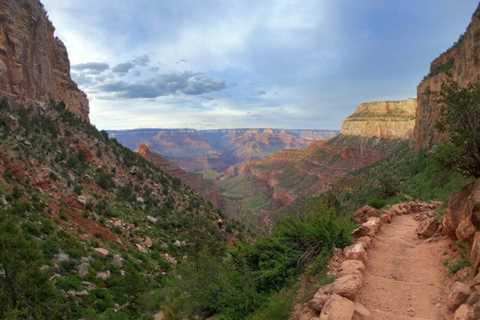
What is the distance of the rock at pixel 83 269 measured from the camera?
19.5 m

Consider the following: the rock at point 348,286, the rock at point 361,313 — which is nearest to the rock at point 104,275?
the rock at point 348,286

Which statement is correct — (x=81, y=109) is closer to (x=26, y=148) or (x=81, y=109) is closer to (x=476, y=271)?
(x=26, y=148)

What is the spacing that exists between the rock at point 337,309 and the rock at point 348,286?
0.36 metres

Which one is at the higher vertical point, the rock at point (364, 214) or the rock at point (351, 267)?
the rock at point (351, 267)

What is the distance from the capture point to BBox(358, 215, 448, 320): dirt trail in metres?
9.27

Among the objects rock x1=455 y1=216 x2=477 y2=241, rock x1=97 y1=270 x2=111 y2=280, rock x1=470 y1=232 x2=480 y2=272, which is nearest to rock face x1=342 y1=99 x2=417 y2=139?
rock x1=97 y1=270 x2=111 y2=280

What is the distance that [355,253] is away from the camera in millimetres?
12633

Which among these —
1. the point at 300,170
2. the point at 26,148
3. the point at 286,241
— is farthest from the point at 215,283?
the point at 300,170

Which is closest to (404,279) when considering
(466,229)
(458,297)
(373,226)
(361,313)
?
(466,229)

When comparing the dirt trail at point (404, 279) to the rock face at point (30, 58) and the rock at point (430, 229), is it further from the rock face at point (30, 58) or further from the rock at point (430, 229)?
the rock face at point (30, 58)

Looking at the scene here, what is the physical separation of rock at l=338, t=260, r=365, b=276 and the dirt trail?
0.33 metres

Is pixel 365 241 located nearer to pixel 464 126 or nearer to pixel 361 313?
pixel 464 126

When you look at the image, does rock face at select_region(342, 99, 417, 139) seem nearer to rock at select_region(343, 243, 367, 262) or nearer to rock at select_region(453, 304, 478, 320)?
rock at select_region(343, 243, 367, 262)

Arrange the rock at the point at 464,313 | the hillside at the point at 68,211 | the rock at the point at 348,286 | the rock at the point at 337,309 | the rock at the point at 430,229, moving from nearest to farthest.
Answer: the rock at the point at 464,313 < the rock at the point at 337,309 < the rock at the point at 348,286 < the hillside at the point at 68,211 < the rock at the point at 430,229
